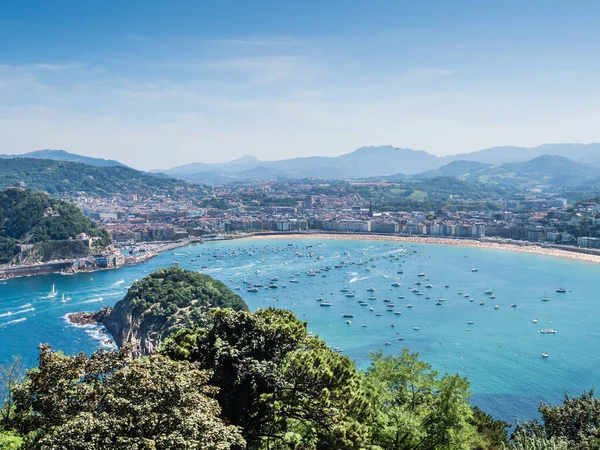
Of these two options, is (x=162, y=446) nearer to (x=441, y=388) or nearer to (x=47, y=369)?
(x=47, y=369)

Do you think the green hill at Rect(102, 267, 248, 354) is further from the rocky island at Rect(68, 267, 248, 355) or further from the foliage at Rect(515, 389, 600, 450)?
the foliage at Rect(515, 389, 600, 450)

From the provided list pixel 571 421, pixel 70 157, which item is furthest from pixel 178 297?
pixel 70 157

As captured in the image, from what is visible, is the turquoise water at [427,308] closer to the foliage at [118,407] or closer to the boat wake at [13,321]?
the boat wake at [13,321]

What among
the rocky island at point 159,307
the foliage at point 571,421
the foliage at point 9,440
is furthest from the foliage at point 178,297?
the foliage at point 9,440

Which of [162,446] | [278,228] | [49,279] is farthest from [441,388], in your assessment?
[278,228]

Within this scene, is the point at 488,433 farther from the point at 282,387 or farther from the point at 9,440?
the point at 9,440
